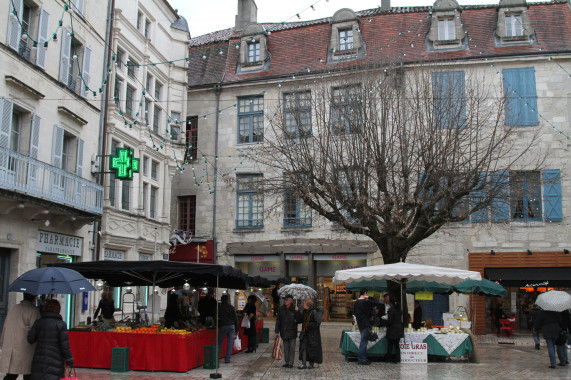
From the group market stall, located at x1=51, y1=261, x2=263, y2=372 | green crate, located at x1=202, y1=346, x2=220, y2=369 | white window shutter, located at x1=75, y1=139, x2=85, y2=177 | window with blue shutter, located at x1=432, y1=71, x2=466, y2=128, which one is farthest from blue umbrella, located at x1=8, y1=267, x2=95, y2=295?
window with blue shutter, located at x1=432, y1=71, x2=466, y2=128

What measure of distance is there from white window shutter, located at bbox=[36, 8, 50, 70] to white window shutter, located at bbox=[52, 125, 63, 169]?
184cm

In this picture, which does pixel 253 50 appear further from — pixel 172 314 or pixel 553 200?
pixel 172 314

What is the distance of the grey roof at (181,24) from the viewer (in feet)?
84.7

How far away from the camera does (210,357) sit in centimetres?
1212

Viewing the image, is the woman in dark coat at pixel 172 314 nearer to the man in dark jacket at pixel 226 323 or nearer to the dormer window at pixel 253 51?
the man in dark jacket at pixel 226 323

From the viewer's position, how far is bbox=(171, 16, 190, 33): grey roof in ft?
84.7

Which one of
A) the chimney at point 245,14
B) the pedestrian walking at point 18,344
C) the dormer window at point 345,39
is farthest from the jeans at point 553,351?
the chimney at point 245,14

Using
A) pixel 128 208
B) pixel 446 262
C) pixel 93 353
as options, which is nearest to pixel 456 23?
pixel 446 262

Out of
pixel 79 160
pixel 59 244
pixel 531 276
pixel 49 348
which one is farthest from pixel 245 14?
pixel 49 348

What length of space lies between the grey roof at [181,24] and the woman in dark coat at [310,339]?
1695 centimetres

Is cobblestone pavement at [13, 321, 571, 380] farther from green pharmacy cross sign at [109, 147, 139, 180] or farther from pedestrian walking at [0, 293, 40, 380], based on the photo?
green pharmacy cross sign at [109, 147, 139, 180]

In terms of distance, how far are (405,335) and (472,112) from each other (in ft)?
21.2

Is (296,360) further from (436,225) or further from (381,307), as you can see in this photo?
(436,225)

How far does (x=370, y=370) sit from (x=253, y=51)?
19001mm
